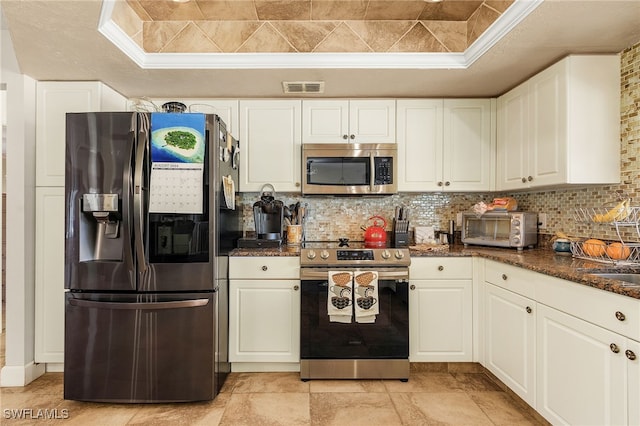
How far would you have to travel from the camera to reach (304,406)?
206 cm

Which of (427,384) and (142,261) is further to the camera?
(427,384)

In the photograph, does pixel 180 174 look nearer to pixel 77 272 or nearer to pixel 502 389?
pixel 77 272

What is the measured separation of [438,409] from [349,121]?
213 cm

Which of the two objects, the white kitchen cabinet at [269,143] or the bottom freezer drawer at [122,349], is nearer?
the bottom freezer drawer at [122,349]

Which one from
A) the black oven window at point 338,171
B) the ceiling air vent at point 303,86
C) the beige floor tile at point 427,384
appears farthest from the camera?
the black oven window at point 338,171

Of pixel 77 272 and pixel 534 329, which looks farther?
pixel 77 272

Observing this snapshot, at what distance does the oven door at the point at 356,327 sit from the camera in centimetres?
232

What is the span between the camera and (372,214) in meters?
3.03

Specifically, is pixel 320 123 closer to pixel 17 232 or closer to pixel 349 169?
pixel 349 169

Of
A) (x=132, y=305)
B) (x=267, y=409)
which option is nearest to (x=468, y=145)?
(x=267, y=409)

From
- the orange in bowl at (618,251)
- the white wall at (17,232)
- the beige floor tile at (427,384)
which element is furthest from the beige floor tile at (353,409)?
the white wall at (17,232)

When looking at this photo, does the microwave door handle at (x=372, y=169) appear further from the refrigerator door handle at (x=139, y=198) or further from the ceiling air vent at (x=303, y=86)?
the refrigerator door handle at (x=139, y=198)

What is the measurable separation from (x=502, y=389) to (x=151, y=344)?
227cm

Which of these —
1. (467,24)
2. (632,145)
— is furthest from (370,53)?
(632,145)
